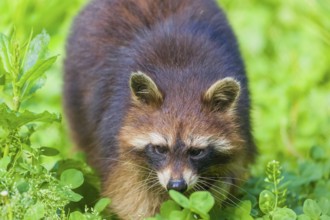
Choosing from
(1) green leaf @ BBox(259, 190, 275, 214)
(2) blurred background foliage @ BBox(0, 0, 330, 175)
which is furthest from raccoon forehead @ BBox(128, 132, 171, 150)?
(2) blurred background foliage @ BBox(0, 0, 330, 175)

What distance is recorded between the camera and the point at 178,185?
5.56m

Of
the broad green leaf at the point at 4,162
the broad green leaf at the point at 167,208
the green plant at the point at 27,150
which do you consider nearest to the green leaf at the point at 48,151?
the green plant at the point at 27,150

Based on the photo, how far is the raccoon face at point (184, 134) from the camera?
5.75 m

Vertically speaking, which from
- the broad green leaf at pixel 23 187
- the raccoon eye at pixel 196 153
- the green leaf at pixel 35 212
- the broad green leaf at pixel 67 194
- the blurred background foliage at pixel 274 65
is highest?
the raccoon eye at pixel 196 153

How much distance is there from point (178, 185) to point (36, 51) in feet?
4.38

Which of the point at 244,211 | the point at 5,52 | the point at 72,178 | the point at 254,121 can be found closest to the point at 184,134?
the point at 244,211

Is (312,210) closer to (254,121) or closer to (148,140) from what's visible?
(148,140)

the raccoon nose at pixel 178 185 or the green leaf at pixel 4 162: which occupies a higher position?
the raccoon nose at pixel 178 185

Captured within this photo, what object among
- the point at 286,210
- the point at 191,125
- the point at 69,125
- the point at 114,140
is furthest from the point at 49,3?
the point at 286,210

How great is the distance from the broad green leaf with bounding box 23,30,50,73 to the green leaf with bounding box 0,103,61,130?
0.36 metres

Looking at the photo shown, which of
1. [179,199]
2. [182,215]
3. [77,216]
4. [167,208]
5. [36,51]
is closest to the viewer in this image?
[179,199]

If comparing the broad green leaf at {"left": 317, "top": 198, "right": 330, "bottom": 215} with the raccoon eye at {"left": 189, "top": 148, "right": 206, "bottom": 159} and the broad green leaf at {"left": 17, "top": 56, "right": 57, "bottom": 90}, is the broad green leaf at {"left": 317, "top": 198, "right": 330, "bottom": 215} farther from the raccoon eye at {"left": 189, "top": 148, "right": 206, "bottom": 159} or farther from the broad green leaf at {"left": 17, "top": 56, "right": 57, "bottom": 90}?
the broad green leaf at {"left": 17, "top": 56, "right": 57, "bottom": 90}

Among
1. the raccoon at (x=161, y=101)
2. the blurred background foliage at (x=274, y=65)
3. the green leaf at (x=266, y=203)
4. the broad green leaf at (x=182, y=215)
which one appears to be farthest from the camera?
the blurred background foliage at (x=274, y=65)

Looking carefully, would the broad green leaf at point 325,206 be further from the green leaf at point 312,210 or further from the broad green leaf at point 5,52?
the broad green leaf at point 5,52
